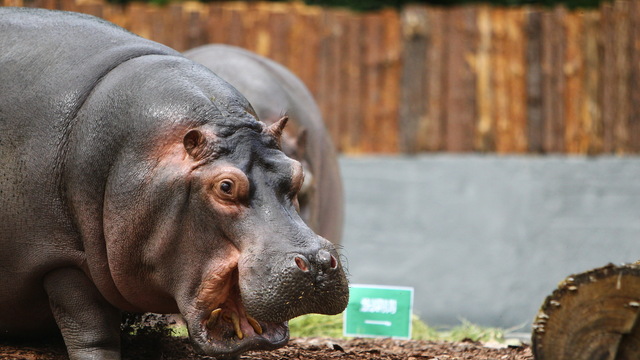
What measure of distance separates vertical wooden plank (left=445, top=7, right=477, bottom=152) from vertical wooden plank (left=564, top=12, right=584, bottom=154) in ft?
2.63

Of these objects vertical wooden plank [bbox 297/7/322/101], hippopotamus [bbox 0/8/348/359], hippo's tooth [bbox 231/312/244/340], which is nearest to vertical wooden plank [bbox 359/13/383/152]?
vertical wooden plank [bbox 297/7/322/101]

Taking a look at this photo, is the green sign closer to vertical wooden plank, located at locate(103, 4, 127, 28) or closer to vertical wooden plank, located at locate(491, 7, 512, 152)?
vertical wooden plank, located at locate(491, 7, 512, 152)

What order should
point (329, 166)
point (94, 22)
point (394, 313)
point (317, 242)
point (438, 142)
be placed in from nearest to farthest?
point (317, 242) → point (94, 22) → point (394, 313) → point (329, 166) → point (438, 142)

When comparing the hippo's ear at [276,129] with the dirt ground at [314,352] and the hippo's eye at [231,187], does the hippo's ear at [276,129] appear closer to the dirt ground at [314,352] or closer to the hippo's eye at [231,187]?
the hippo's eye at [231,187]

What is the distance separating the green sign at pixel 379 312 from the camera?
556cm

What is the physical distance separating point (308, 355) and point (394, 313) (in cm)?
100

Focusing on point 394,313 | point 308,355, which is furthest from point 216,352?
point 394,313

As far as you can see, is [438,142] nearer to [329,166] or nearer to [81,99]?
[329,166]

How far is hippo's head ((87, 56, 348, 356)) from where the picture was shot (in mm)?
3558

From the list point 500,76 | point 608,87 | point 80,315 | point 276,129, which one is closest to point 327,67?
point 500,76

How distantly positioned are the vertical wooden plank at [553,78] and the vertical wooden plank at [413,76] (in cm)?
102

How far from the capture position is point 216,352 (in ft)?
11.9

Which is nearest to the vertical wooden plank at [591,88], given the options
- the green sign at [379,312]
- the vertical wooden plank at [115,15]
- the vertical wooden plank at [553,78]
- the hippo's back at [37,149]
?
the vertical wooden plank at [553,78]

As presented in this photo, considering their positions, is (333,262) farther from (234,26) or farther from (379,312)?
(234,26)
